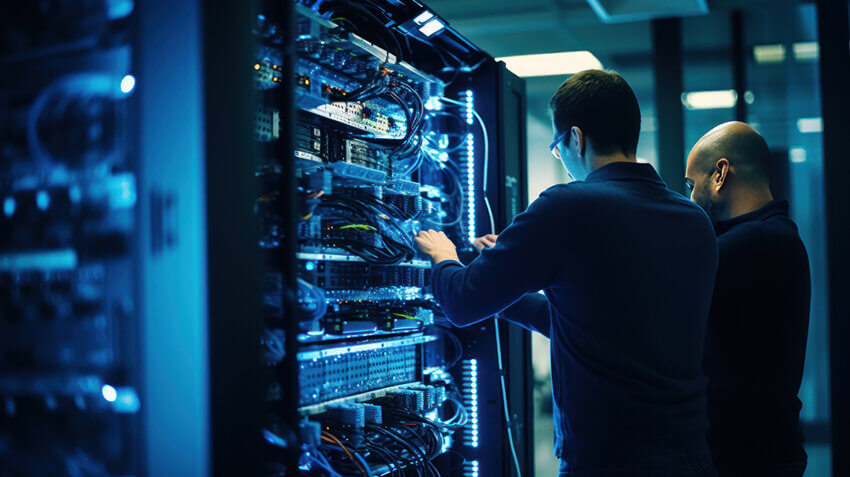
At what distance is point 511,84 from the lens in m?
→ 2.69

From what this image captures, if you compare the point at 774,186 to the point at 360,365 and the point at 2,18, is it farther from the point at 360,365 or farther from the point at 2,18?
the point at 2,18

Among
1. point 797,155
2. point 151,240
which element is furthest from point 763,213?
point 797,155

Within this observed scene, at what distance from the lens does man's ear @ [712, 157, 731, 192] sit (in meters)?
2.23

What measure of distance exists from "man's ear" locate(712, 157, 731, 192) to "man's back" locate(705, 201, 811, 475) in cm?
21

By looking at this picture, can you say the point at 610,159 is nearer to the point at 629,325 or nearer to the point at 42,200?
the point at 629,325

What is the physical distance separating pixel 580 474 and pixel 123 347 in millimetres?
1031

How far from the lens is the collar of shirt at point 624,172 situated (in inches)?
69.8

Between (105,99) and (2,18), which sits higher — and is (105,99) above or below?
below

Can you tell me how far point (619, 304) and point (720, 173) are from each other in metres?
0.85

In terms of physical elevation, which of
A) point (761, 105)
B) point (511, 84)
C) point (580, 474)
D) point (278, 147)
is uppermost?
point (761, 105)

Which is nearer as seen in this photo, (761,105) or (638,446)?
(638,446)

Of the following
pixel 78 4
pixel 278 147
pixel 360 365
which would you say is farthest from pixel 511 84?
pixel 78 4

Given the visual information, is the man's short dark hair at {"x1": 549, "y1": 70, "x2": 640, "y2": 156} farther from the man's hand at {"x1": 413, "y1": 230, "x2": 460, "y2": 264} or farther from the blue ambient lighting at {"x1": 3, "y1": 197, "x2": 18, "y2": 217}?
the blue ambient lighting at {"x1": 3, "y1": 197, "x2": 18, "y2": 217}

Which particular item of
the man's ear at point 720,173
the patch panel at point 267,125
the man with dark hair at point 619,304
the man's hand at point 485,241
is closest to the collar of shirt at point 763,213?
the man's ear at point 720,173
